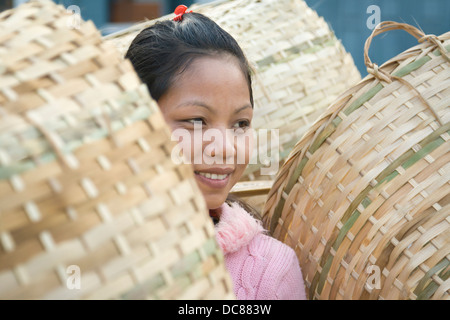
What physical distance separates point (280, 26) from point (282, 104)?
12.0 inches

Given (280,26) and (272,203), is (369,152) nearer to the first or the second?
(272,203)

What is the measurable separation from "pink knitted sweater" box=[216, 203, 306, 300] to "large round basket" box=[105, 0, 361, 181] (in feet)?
1.63

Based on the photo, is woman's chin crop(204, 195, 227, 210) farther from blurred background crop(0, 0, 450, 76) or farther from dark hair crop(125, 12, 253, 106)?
blurred background crop(0, 0, 450, 76)

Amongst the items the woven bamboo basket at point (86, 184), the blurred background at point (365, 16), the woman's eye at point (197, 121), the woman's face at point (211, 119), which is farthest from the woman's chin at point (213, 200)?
the blurred background at point (365, 16)

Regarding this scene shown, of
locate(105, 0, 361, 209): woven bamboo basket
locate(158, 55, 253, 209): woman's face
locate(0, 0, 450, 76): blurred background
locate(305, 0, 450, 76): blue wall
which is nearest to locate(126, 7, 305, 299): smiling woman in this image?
locate(158, 55, 253, 209): woman's face

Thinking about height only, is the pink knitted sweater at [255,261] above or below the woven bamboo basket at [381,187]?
below

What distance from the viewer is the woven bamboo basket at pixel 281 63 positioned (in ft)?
5.98

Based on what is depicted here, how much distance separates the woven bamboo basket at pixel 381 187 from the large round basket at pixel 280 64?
509 mm

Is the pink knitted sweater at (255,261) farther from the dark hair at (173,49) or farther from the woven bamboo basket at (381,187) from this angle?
the dark hair at (173,49)

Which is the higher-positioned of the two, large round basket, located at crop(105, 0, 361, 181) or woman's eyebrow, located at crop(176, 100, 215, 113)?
woman's eyebrow, located at crop(176, 100, 215, 113)

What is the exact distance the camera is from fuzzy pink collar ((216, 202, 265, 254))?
126 cm

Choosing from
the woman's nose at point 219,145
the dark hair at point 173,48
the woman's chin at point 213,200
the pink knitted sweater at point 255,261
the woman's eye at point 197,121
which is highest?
the dark hair at point 173,48
